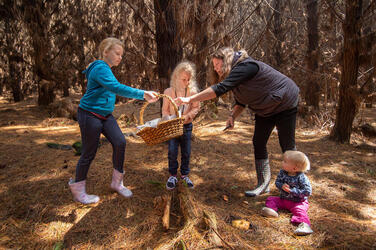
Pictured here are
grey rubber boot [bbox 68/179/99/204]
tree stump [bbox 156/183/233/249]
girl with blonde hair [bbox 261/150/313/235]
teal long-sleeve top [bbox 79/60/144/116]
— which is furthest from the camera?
grey rubber boot [bbox 68/179/99/204]

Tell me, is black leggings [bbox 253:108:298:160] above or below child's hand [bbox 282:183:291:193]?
above

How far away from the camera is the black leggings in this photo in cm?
268

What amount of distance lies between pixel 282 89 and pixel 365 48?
336cm

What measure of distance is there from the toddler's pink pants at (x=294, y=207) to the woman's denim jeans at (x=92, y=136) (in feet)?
5.70

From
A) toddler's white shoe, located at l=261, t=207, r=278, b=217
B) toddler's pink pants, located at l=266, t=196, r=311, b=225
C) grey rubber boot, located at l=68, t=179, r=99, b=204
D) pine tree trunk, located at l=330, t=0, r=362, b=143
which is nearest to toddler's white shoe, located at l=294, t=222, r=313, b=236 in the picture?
toddler's pink pants, located at l=266, t=196, r=311, b=225

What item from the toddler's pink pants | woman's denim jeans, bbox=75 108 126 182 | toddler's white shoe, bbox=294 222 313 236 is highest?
woman's denim jeans, bbox=75 108 126 182

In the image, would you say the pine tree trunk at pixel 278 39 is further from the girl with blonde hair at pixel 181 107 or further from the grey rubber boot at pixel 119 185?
the grey rubber boot at pixel 119 185

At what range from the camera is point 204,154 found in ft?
14.7

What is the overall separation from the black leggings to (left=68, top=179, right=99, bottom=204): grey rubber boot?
197 cm

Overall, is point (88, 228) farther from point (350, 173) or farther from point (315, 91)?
point (315, 91)

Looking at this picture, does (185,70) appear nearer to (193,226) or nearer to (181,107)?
(181,107)

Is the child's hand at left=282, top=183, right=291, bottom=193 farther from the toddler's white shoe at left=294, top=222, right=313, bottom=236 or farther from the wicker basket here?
the wicker basket

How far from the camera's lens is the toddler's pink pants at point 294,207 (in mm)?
2418

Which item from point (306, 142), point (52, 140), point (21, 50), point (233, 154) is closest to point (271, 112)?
point (233, 154)
